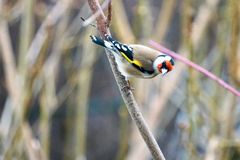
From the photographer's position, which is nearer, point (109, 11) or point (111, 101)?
point (109, 11)

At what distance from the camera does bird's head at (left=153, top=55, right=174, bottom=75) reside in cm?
95

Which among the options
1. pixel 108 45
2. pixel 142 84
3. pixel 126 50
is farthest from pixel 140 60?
pixel 142 84

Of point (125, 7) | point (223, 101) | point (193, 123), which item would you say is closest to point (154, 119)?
point (223, 101)

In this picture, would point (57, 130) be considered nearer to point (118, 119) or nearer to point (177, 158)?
point (118, 119)

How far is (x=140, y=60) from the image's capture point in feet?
3.34

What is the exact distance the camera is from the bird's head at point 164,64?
3.12ft

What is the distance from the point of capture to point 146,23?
2049mm

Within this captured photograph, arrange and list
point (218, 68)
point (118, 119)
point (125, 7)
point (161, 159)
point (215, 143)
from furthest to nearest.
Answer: point (118, 119) < point (125, 7) < point (218, 68) < point (215, 143) < point (161, 159)

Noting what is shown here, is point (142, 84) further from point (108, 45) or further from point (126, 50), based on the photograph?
point (108, 45)

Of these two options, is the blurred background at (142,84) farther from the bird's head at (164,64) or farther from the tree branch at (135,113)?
the tree branch at (135,113)

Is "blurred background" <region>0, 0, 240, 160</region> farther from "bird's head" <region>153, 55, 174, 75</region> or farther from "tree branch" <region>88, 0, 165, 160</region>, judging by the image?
"tree branch" <region>88, 0, 165, 160</region>

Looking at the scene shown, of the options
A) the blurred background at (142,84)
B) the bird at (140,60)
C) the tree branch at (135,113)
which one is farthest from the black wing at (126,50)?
the blurred background at (142,84)

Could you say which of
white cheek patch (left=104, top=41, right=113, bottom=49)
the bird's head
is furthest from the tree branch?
the bird's head

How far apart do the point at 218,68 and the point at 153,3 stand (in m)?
1.29
